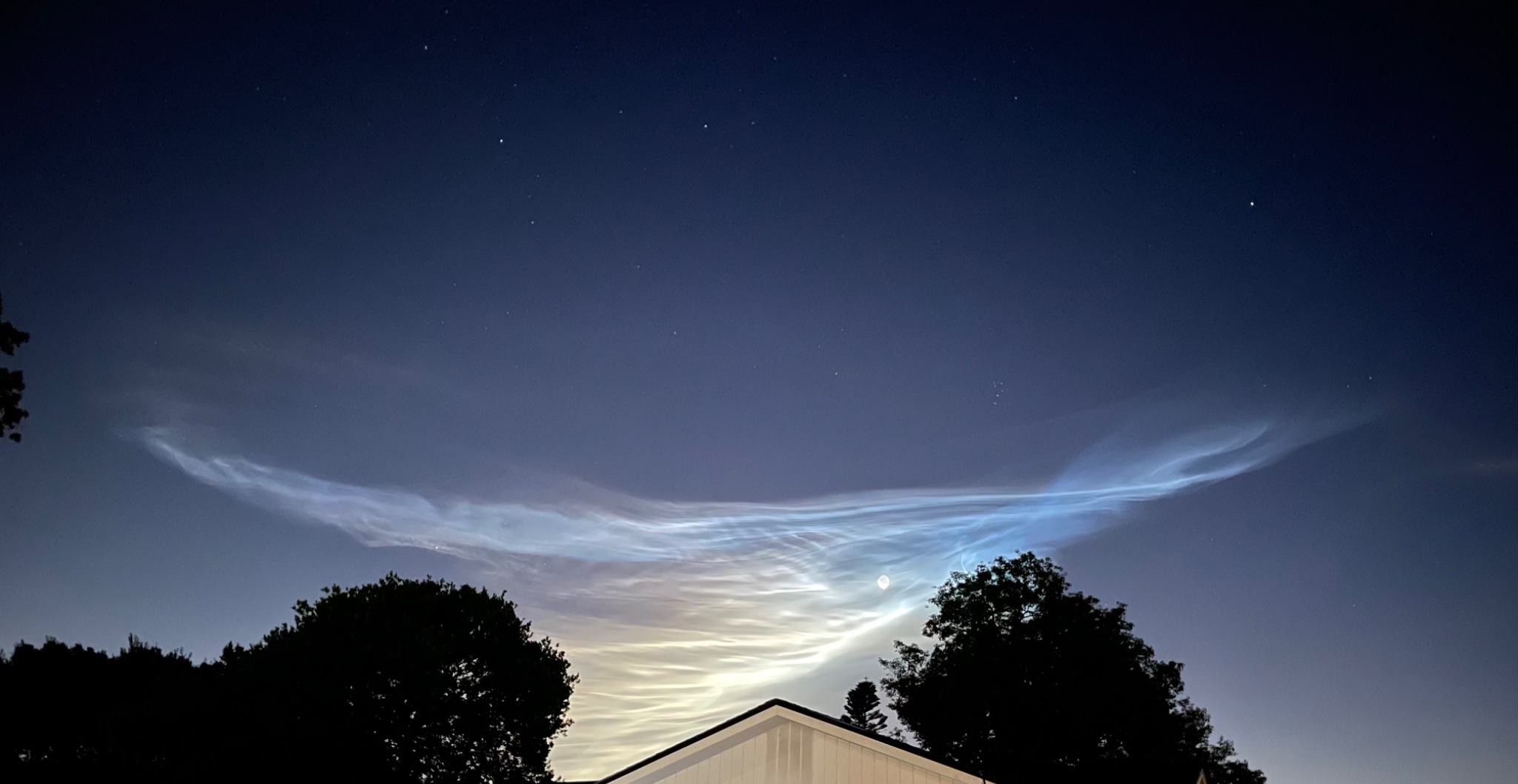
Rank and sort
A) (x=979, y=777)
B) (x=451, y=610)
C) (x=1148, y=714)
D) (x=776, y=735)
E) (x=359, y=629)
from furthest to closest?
(x=1148, y=714) → (x=451, y=610) → (x=359, y=629) → (x=776, y=735) → (x=979, y=777)

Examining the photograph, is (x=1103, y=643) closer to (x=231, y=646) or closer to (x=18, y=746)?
(x=231, y=646)

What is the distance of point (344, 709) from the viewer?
96.2 feet

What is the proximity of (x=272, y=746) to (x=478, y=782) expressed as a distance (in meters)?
7.69

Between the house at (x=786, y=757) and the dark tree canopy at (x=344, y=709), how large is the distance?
20.2 m

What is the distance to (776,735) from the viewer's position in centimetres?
1422

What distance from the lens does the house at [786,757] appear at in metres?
13.7

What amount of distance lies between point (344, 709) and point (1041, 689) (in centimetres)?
3145

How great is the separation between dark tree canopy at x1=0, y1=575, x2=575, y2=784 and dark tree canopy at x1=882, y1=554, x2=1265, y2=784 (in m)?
19.7

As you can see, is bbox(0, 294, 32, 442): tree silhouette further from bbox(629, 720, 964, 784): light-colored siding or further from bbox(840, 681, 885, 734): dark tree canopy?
bbox(840, 681, 885, 734): dark tree canopy

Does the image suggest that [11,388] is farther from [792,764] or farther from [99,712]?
[99,712]

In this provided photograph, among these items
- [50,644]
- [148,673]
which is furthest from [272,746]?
[50,644]

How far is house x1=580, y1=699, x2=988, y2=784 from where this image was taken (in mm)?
13688

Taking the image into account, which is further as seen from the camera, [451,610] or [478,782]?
[451,610]

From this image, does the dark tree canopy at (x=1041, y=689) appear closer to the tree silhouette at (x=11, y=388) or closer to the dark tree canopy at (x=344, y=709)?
the dark tree canopy at (x=344, y=709)
